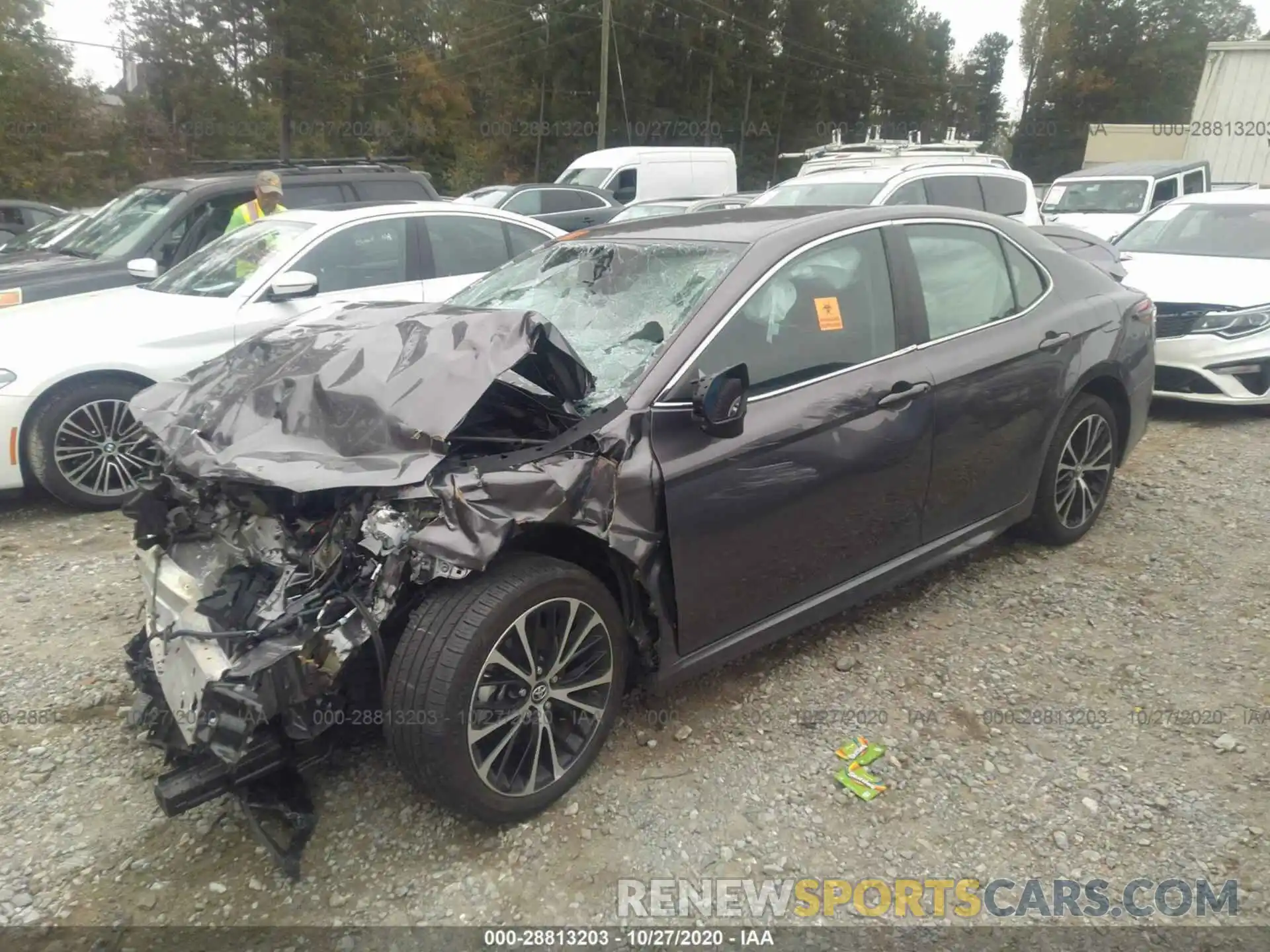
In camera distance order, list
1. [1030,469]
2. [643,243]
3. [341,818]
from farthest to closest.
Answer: [1030,469]
[643,243]
[341,818]

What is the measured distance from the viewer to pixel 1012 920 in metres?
2.41

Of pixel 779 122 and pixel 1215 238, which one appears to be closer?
pixel 1215 238

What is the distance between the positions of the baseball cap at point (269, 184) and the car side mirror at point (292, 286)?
1720 mm

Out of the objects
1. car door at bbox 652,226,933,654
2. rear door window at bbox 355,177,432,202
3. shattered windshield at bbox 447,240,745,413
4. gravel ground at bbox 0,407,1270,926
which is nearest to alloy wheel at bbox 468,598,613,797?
gravel ground at bbox 0,407,1270,926

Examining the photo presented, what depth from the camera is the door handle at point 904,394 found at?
3.34 metres

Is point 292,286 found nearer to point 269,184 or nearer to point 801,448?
point 269,184

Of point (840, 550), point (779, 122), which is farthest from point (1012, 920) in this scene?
point (779, 122)

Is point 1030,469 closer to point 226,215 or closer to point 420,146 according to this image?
point 226,215

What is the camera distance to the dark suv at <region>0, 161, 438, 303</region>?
274 inches

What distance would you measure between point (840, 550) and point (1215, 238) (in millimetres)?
6585

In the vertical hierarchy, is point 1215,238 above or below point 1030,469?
above

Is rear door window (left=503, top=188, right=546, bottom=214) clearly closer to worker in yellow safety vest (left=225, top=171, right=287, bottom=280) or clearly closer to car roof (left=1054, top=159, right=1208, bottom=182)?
worker in yellow safety vest (left=225, top=171, right=287, bottom=280)

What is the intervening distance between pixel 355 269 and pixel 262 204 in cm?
151

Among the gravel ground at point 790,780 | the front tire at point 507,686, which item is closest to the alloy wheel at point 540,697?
the front tire at point 507,686
